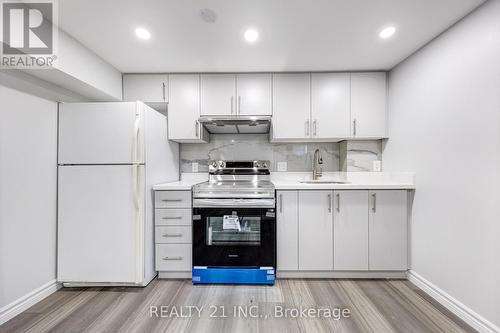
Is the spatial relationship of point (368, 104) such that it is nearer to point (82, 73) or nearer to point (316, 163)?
point (316, 163)

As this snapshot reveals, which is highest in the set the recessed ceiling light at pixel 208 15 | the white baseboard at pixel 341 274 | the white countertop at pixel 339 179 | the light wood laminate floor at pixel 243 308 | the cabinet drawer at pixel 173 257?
the recessed ceiling light at pixel 208 15

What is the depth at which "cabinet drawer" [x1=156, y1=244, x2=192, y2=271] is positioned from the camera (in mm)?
2164

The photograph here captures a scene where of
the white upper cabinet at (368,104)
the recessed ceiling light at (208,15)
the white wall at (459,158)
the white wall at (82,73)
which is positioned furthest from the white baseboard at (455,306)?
the white wall at (82,73)

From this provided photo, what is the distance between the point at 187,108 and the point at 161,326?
2042 mm

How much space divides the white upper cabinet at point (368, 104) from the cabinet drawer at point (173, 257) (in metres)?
2.19

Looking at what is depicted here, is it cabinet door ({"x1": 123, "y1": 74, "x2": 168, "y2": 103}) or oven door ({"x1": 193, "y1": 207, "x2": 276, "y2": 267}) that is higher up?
cabinet door ({"x1": 123, "y1": 74, "x2": 168, "y2": 103})

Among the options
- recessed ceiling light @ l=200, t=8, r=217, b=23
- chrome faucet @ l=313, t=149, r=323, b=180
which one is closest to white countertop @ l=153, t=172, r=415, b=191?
chrome faucet @ l=313, t=149, r=323, b=180

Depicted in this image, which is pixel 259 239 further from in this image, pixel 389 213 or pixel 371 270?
pixel 389 213

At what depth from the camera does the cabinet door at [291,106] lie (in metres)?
2.52

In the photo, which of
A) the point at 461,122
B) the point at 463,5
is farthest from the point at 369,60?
the point at 461,122

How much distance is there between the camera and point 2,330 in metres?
1.52

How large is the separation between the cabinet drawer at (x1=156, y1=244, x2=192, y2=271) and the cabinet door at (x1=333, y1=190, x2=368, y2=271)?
1443 mm

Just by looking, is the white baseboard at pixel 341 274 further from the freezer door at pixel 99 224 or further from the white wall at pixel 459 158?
the freezer door at pixel 99 224

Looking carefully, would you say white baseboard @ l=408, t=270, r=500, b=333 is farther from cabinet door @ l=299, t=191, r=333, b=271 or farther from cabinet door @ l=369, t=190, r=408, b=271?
cabinet door @ l=299, t=191, r=333, b=271
